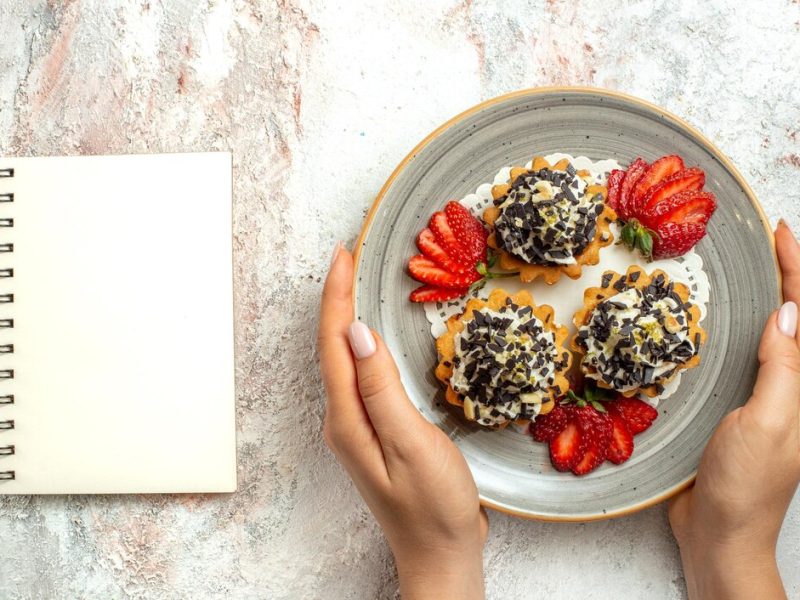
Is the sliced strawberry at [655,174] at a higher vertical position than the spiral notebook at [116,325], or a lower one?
higher

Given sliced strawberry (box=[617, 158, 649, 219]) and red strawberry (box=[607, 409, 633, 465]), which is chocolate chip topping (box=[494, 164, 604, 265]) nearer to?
sliced strawberry (box=[617, 158, 649, 219])

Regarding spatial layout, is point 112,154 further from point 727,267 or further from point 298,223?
point 727,267

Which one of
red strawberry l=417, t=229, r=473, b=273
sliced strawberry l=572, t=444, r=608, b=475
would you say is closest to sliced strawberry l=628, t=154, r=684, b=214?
red strawberry l=417, t=229, r=473, b=273

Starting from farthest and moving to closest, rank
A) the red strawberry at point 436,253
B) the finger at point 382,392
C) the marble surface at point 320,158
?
the marble surface at point 320,158
the red strawberry at point 436,253
the finger at point 382,392

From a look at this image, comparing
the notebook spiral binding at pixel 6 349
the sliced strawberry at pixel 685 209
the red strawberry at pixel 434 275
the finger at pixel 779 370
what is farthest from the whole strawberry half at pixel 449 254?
the notebook spiral binding at pixel 6 349

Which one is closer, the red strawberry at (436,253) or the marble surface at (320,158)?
the red strawberry at (436,253)

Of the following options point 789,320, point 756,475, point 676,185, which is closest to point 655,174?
point 676,185

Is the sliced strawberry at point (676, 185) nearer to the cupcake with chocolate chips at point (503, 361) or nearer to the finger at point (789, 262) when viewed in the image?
the finger at point (789, 262)

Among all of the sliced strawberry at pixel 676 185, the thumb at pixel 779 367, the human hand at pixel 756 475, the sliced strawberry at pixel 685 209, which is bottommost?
the human hand at pixel 756 475
